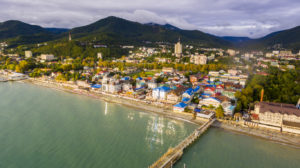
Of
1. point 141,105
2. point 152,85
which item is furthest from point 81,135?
point 152,85

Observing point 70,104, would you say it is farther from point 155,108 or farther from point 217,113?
point 217,113

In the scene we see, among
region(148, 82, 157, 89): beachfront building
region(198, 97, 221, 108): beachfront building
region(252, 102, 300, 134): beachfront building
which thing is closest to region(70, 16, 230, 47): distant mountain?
region(148, 82, 157, 89): beachfront building

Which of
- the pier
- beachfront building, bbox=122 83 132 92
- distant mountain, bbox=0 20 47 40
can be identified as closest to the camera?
the pier

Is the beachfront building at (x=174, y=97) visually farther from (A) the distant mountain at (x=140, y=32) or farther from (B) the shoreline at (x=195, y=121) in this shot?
(A) the distant mountain at (x=140, y=32)

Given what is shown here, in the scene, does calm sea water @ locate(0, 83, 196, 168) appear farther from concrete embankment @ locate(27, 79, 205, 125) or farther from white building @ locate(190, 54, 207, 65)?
white building @ locate(190, 54, 207, 65)

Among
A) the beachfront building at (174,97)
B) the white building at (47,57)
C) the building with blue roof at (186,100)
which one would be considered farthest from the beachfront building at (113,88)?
the white building at (47,57)

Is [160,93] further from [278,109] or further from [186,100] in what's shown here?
[278,109]
